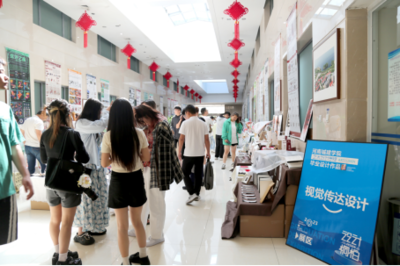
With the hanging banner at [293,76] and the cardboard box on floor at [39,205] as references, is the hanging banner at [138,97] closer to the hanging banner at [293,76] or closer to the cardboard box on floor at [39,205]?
the cardboard box on floor at [39,205]

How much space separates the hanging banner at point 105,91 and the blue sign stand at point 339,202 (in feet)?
27.7

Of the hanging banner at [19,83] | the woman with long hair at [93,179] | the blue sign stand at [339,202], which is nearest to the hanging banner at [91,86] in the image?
the hanging banner at [19,83]

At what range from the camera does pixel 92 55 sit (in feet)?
28.7

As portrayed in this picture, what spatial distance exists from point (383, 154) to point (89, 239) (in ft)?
9.63

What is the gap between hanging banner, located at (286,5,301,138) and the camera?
376 centimetres

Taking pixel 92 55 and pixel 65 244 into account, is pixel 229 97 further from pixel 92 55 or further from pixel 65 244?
pixel 65 244

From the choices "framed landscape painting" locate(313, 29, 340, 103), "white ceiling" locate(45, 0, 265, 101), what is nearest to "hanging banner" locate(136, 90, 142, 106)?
"white ceiling" locate(45, 0, 265, 101)

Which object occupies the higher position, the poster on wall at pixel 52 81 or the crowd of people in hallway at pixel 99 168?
the poster on wall at pixel 52 81

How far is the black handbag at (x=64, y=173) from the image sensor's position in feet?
7.57

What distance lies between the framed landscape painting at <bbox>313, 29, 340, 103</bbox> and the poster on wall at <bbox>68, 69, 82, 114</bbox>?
6.84 metres

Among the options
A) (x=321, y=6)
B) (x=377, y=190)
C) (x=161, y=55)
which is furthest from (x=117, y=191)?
(x=161, y=55)

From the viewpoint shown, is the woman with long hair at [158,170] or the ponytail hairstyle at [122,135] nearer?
the ponytail hairstyle at [122,135]

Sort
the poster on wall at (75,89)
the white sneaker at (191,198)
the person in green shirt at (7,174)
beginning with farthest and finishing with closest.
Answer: the poster on wall at (75,89) < the white sneaker at (191,198) < the person in green shirt at (7,174)

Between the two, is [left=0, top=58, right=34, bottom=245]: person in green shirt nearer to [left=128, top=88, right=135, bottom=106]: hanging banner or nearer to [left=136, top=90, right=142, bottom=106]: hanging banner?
[left=128, top=88, right=135, bottom=106]: hanging banner
